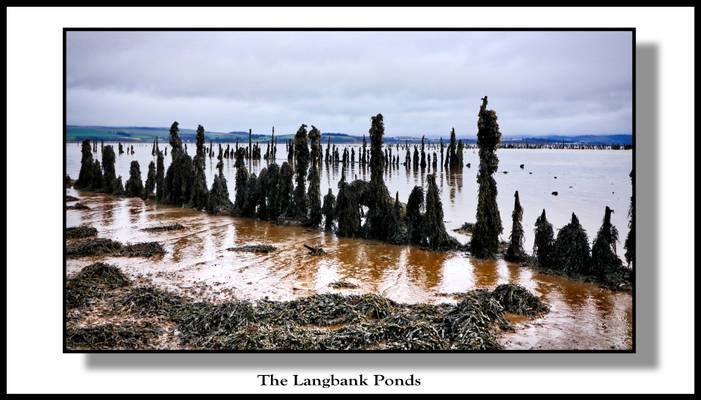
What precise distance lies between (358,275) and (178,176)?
55.2 ft

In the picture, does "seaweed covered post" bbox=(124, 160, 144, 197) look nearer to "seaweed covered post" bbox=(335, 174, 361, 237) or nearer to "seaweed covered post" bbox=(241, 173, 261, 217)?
"seaweed covered post" bbox=(241, 173, 261, 217)

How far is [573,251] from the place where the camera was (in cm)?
1381

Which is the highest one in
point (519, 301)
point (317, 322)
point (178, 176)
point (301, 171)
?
point (301, 171)

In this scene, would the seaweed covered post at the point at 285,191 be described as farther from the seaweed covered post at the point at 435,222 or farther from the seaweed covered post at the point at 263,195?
the seaweed covered post at the point at 435,222

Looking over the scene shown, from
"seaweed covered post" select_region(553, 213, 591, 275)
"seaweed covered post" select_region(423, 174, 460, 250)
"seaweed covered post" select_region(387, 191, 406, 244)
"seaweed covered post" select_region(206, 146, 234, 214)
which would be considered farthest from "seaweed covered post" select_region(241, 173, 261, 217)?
"seaweed covered post" select_region(553, 213, 591, 275)

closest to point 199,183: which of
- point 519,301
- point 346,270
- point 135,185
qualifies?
point 135,185

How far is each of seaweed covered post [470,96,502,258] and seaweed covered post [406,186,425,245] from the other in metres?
2.13

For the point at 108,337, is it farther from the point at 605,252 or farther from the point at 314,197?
the point at 314,197

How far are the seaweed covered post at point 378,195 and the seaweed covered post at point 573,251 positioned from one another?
616 centimetres

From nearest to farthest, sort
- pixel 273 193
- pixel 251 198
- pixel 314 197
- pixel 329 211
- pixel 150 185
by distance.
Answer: pixel 329 211 → pixel 314 197 → pixel 273 193 → pixel 251 198 → pixel 150 185

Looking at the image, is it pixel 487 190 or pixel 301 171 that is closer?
pixel 487 190

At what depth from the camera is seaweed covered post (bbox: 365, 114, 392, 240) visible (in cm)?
1820

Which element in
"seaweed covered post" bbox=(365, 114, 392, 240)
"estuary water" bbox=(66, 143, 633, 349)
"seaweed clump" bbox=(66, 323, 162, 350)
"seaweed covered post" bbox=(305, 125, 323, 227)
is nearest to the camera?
"seaweed clump" bbox=(66, 323, 162, 350)

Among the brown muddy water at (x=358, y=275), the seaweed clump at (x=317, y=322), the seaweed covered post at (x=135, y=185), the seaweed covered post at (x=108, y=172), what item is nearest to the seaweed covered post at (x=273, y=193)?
the brown muddy water at (x=358, y=275)
